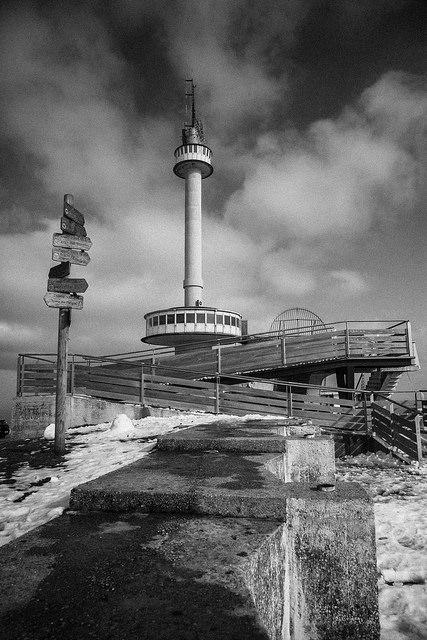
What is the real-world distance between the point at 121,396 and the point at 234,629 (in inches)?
561

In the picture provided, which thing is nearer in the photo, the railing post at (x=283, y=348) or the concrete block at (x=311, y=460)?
the concrete block at (x=311, y=460)

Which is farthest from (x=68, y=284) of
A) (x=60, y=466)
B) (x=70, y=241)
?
(x=60, y=466)

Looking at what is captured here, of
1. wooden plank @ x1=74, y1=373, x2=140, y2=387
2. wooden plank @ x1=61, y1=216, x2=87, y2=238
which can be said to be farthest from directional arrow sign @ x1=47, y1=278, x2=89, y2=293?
wooden plank @ x1=74, y1=373, x2=140, y2=387

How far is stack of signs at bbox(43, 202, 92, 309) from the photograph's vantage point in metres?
8.64

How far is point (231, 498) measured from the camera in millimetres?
2893

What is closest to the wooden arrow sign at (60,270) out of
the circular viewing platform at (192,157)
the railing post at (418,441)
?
the railing post at (418,441)

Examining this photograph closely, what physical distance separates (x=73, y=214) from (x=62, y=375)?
3.32 metres

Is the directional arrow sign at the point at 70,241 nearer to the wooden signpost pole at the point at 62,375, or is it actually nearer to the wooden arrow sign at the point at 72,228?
the wooden arrow sign at the point at 72,228

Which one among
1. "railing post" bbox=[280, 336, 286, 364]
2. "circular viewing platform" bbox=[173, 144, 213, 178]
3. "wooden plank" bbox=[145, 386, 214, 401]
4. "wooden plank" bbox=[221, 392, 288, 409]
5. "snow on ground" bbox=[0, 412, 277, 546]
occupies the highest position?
"circular viewing platform" bbox=[173, 144, 213, 178]

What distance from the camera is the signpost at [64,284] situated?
8.60 m

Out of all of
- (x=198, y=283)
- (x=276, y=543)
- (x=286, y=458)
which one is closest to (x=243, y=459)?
(x=286, y=458)

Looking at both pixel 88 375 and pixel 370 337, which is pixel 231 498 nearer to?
pixel 88 375

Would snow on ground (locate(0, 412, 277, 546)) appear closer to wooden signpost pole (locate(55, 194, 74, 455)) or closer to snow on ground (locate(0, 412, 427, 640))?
snow on ground (locate(0, 412, 427, 640))

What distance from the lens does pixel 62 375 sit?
28.4 feet
